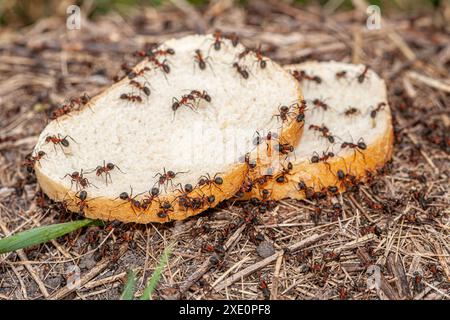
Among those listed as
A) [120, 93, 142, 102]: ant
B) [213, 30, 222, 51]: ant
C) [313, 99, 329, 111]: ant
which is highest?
[213, 30, 222, 51]: ant

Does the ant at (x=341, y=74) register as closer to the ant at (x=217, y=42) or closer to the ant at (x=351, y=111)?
the ant at (x=351, y=111)

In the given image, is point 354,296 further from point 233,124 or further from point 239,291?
point 233,124

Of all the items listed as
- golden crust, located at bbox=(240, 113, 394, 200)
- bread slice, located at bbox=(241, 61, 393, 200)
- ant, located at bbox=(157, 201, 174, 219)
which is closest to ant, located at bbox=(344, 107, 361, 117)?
bread slice, located at bbox=(241, 61, 393, 200)

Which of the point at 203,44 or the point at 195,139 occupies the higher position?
the point at 203,44

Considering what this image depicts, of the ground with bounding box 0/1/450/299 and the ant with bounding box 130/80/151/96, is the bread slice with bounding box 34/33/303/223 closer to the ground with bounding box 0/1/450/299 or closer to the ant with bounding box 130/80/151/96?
the ant with bounding box 130/80/151/96

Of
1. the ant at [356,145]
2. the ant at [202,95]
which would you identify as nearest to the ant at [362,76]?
the ant at [356,145]

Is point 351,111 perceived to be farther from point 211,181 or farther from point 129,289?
point 129,289
